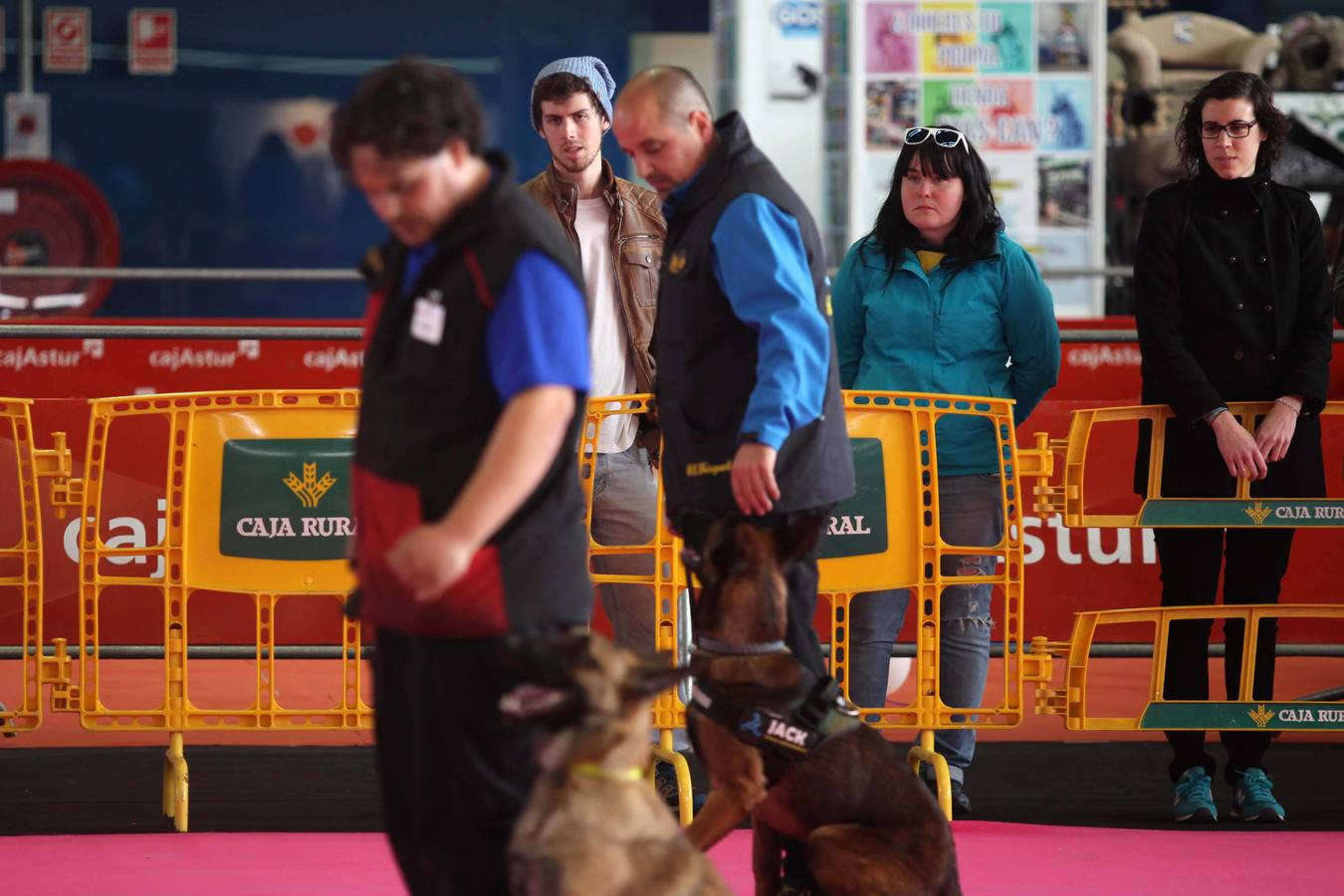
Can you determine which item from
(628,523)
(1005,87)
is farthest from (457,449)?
(1005,87)

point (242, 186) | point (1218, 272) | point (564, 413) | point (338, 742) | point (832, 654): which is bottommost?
point (338, 742)

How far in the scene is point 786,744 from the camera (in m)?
3.46

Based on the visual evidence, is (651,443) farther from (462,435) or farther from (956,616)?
(462,435)

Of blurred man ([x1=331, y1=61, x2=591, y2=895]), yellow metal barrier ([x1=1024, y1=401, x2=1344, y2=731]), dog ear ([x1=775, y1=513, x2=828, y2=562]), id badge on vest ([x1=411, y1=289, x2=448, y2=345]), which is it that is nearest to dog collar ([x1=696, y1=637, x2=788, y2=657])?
dog ear ([x1=775, y1=513, x2=828, y2=562])

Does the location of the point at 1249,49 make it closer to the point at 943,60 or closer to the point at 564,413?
the point at 943,60

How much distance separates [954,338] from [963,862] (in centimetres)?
149

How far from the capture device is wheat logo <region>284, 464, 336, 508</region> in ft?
16.5

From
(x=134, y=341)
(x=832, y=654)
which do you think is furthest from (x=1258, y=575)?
(x=134, y=341)

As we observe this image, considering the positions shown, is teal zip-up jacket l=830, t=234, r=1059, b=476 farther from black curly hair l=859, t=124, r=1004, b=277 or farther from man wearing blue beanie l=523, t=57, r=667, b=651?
man wearing blue beanie l=523, t=57, r=667, b=651

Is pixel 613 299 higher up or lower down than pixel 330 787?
higher up

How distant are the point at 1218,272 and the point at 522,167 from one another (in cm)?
960

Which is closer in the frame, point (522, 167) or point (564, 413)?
point (564, 413)

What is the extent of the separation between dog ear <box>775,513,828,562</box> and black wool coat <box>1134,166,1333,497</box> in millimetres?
1848

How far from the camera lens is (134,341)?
25.5ft
